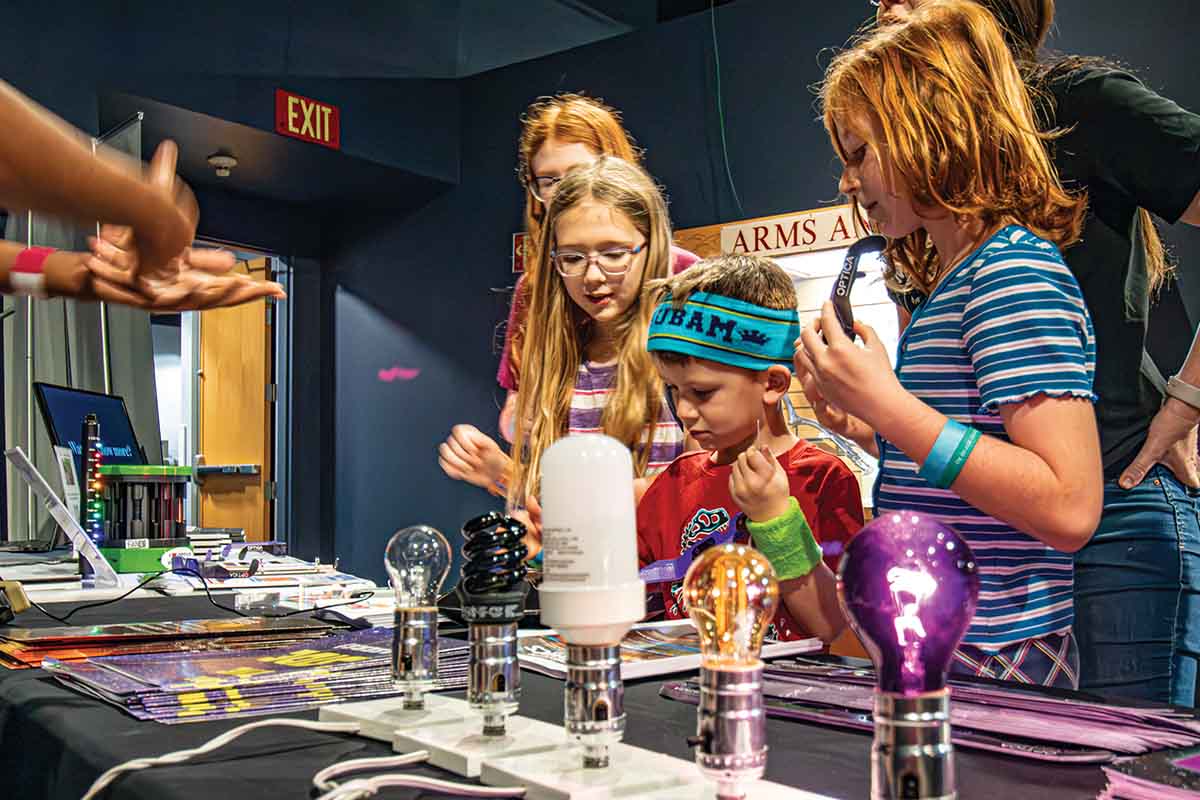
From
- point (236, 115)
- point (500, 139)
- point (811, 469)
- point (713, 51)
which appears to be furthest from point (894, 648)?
point (500, 139)

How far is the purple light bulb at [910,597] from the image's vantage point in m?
0.47

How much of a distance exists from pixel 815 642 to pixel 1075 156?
80 centimetres

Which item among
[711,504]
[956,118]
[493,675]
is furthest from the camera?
[711,504]

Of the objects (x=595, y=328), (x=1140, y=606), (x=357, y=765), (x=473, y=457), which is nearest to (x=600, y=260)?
(x=595, y=328)

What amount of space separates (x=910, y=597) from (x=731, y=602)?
0.10 metres

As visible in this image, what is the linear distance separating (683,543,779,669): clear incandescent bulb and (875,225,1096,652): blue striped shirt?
0.61 m

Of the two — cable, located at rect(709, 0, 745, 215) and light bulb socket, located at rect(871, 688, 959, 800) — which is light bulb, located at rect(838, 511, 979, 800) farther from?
cable, located at rect(709, 0, 745, 215)

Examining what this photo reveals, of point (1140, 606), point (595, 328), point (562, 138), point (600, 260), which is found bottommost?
point (1140, 606)

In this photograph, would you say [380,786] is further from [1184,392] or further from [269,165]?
[269,165]

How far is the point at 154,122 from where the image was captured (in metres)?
5.58

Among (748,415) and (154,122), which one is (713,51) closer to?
(154,122)

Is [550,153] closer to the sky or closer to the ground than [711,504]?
closer to the sky

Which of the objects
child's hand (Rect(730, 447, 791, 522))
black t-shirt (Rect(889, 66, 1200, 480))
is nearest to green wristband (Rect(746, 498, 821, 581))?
child's hand (Rect(730, 447, 791, 522))

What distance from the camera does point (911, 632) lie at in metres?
0.47
